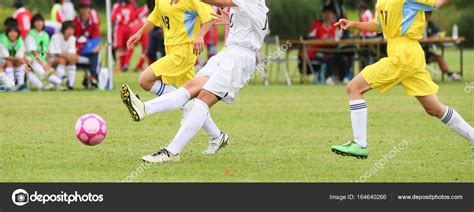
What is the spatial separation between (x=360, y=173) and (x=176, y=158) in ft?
6.84

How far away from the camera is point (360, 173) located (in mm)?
10711

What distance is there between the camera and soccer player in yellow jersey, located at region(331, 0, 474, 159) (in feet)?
36.6

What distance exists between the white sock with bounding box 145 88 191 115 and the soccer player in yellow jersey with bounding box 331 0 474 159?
5.86ft

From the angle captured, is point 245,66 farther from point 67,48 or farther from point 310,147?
point 67,48

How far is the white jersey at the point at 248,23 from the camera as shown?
11.3m

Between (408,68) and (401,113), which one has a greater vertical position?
(408,68)

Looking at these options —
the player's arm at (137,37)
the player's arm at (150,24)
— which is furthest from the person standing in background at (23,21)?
the player's arm at (137,37)

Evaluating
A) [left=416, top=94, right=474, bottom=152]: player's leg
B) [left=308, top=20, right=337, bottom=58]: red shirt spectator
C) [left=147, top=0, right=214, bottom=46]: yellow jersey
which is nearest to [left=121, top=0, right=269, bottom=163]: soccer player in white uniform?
[left=147, top=0, right=214, bottom=46]: yellow jersey

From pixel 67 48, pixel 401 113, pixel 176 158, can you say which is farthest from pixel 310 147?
pixel 67 48

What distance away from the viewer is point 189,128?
36.7 feet

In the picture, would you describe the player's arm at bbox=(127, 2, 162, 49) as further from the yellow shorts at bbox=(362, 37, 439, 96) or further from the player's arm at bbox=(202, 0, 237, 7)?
the yellow shorts at bbox=(362, 37, 439, 96)

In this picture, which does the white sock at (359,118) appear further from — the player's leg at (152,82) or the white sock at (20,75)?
the white sock at (20,75)

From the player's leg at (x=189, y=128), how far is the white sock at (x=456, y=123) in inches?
98.7

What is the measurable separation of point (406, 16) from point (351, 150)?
1.55 m
